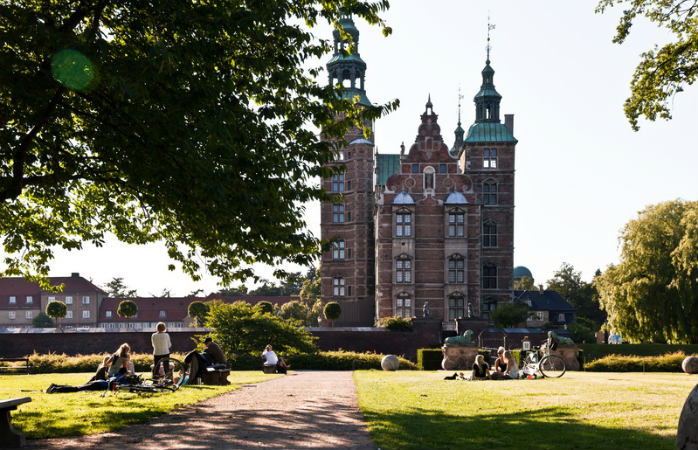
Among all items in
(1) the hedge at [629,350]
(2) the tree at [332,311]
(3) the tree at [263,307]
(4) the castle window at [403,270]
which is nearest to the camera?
(3) the tree at [263,307]

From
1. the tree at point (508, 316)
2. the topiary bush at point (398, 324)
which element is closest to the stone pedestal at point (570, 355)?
the topiary bush at point (398, 324)

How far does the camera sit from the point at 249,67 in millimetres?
13406

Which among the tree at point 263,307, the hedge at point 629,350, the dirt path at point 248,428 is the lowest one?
the hedge at point 629,350

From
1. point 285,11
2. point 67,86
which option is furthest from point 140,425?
point 285,11

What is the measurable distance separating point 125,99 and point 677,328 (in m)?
37.4

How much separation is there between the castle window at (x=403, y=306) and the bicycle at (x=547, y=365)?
31.6m

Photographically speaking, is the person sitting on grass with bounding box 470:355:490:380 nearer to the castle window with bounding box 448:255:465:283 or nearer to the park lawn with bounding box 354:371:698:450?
the park lawn with bounding box 354:371:698:450

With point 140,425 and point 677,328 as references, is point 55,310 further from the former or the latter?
point 140,425

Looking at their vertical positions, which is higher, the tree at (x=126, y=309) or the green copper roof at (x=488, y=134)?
the green copper roof at (x=488, y=134)

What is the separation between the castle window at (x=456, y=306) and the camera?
55.4 m

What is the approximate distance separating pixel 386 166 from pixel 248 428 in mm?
57038

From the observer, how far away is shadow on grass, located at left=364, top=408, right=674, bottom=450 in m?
8.86

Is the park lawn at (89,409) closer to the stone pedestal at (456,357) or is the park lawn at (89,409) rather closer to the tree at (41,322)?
the stone pedestal at (456,357)

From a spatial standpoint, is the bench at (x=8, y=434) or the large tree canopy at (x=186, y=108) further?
the large tree canopy at (x=186, y=108)
